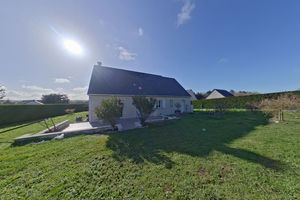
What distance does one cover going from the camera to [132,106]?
11.2 meters

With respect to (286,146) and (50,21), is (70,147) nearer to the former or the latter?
(286,146)

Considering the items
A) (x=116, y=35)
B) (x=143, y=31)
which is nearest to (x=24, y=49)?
(x=116, y=35)

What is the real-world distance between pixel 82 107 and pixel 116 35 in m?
17.8

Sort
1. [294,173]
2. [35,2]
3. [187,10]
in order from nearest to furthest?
[294,173]
[35,2]
[187,10]

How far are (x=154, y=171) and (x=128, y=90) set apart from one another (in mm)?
9863

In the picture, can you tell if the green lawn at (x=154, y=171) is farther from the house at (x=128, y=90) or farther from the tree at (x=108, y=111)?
the house at (x=128, y=90)

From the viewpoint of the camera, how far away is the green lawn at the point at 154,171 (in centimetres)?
201

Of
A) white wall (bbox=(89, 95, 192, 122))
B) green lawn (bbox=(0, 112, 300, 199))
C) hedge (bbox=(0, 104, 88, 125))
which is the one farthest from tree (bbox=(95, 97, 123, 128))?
hedge (bbox=(0, 104, 88, 125))

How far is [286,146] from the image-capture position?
3.69 meters

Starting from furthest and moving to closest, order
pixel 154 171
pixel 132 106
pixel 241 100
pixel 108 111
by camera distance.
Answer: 1. pixel 241 100
2. pixel 132 106
3. pixel 108 111
4. pixel 154 171

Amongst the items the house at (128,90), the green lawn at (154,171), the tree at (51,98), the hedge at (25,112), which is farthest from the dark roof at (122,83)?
the tree at (51,98)

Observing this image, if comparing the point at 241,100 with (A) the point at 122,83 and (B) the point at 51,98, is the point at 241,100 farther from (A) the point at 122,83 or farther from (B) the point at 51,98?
(B) the point at 51,98

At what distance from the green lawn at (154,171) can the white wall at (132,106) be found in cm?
549

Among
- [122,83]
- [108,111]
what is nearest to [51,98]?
[122,83]
